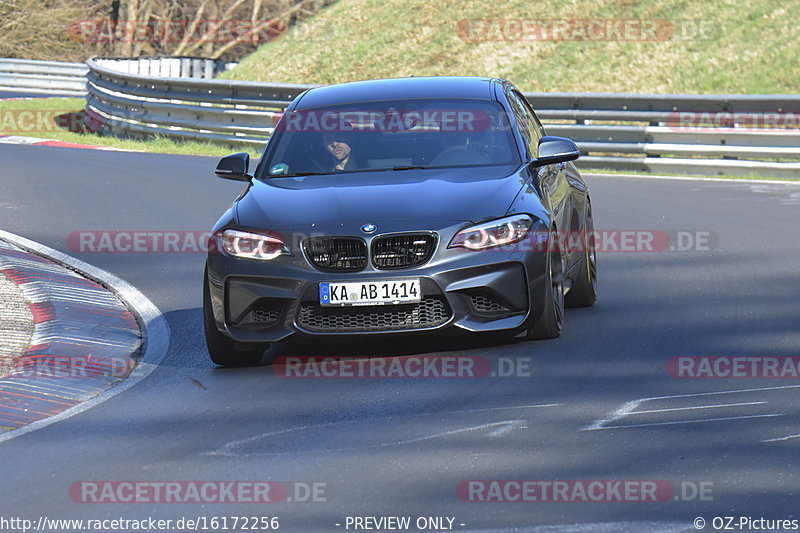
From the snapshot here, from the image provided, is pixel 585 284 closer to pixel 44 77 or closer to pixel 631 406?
pixel 631 406

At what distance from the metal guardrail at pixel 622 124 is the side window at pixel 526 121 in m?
9.51

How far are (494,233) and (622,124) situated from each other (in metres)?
13.5

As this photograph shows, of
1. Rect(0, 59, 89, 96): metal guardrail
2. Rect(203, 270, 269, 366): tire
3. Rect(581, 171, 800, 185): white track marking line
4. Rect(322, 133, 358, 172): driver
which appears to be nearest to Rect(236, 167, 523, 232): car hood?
Rect(322, 133, 358, 172): driver

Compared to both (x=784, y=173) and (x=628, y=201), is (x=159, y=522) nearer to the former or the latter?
(x=628, y=201)

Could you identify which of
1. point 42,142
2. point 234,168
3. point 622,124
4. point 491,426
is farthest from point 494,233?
point 42,142

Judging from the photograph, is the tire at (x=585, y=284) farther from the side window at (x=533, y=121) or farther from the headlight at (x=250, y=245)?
the headlight at (x=250, y=245)

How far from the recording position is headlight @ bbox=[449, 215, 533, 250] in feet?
26.4

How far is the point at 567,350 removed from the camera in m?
8.45

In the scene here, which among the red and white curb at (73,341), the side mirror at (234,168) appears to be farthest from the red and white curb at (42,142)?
the side mirror at (234,168)

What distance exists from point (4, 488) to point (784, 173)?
14912 mm

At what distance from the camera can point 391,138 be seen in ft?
30.5

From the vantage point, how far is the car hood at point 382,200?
8133 mm

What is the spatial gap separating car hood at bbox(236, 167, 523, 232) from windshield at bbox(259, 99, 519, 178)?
0.18 metres

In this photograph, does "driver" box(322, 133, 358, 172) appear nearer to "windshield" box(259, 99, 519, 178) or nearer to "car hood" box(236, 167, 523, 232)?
"windshield" box(259, 99, 519, 178)
